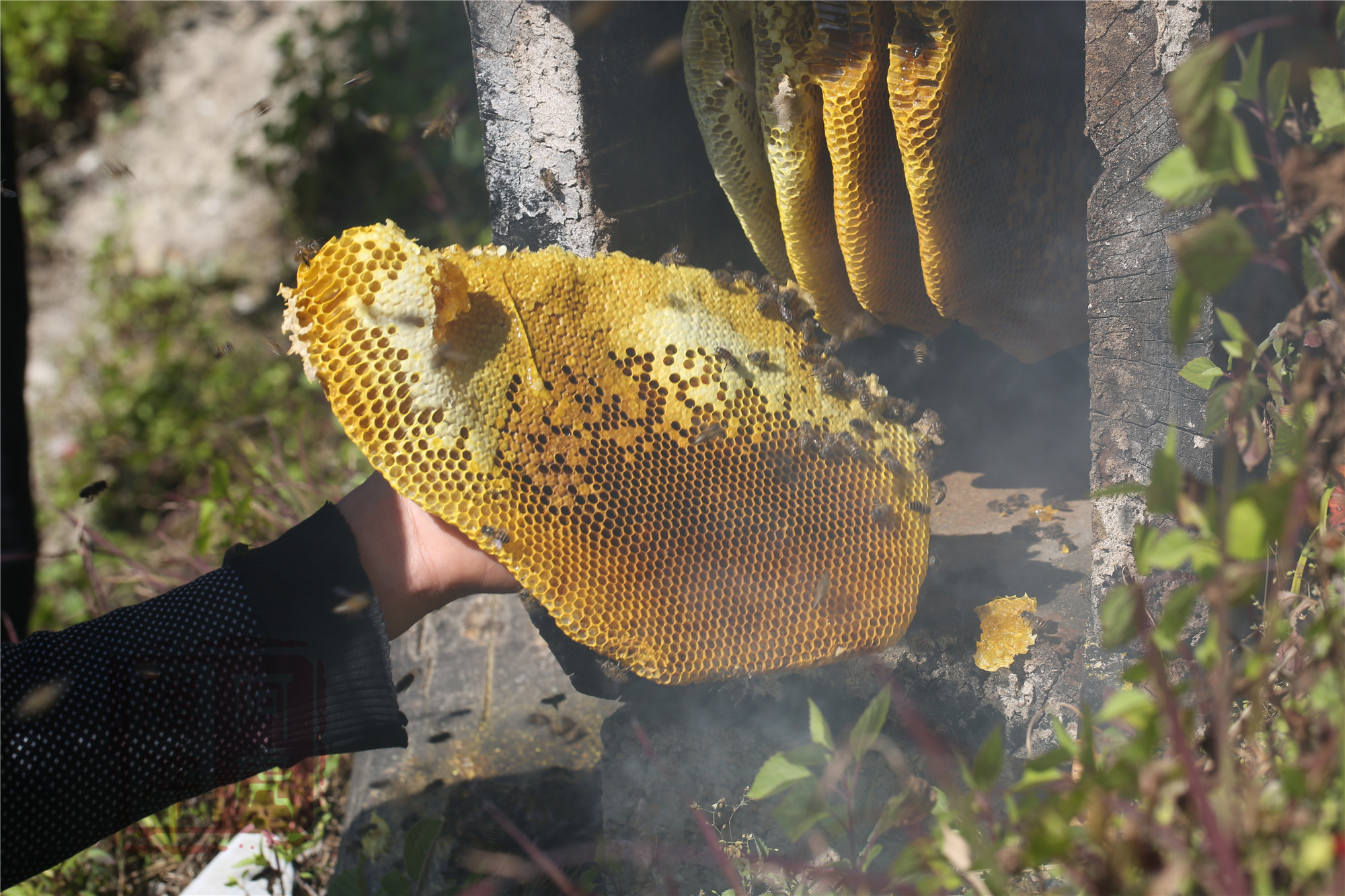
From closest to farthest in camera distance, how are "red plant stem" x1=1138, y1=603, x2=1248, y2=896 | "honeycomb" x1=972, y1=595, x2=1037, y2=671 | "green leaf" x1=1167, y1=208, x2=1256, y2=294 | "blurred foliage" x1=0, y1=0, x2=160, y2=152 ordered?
"red plant stem" x1=1138, y1=603, x2=1248, y2=896 < "green leaf" x1=1167, y1=208, x2=1256, y2=294 < "honeycomb" x1=972, y1=595, x2=1037, y2=671 < "blurred foliage" x1=0, y1=0, x2=160, y2=152

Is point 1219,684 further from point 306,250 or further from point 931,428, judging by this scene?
point 306,250

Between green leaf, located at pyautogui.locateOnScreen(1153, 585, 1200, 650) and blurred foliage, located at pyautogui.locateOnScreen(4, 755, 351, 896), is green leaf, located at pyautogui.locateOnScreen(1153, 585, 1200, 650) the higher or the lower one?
the higher one

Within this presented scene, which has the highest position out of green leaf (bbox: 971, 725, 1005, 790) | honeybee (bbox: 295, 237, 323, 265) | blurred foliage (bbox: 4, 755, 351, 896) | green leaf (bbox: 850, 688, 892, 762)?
honeybee (bbox: 295, 237, 323, 265)

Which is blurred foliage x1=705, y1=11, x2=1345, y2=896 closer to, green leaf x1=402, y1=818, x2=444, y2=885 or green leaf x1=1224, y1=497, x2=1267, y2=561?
green leaf x1=1224, y1=497, x2=1267, y2=561

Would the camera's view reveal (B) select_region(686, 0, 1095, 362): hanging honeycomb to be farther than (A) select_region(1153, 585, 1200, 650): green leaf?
Yes

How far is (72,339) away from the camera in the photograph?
609cm

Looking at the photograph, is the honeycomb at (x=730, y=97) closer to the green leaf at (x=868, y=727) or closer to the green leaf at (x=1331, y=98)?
the green leaf at (x=1331, y=98)

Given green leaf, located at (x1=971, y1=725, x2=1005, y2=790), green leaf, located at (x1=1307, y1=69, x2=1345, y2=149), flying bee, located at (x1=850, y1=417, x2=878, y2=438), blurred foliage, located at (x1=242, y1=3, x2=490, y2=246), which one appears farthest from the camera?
blurred foliage, located at (x1=242, y1=3, x2=490, y2=246)

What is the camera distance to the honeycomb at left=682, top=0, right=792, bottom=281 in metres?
1.97

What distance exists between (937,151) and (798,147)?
31cm

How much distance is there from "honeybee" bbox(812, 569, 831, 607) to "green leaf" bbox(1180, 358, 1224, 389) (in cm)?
79

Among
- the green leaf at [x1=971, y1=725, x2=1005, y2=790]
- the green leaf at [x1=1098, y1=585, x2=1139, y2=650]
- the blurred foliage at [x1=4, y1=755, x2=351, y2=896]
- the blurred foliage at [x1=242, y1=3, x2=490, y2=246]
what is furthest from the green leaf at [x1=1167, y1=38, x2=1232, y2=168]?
the blurred foliage at [x1=242, y1=3, x2=490, y2=246]

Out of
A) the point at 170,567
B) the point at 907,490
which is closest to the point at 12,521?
the point at 170,567

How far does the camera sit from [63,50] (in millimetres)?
6773
